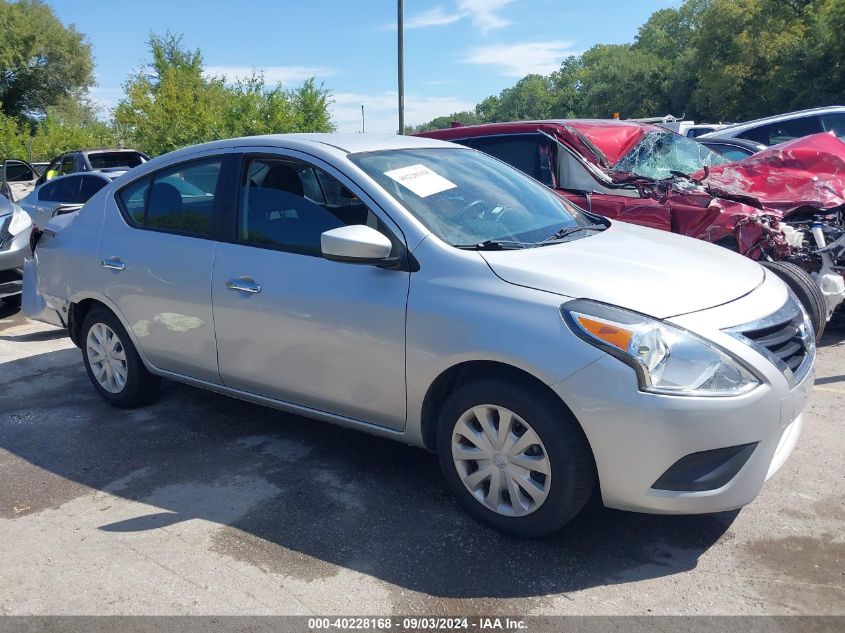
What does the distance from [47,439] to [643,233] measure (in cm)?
376

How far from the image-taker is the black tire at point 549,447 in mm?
2955

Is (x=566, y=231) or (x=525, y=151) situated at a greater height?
(x=525, y=151)

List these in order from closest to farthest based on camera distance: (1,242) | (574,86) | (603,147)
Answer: (603,147), (1,242), (574,86)

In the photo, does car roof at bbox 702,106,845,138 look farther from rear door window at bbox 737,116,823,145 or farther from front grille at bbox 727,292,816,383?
front grille at bbox 727,292,816,383

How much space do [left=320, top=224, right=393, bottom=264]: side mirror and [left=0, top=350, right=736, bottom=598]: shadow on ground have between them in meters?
1.20

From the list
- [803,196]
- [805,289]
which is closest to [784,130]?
[803,196]

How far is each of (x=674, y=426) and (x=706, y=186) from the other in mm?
3735

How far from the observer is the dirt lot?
9.42 feet

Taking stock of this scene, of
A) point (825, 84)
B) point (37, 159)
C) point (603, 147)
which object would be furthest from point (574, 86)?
point (603, 147)

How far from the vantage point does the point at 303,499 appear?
3688 mm

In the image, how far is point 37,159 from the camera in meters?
33.5

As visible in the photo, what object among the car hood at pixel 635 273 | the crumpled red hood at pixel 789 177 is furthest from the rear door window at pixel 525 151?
the car hood at pixel 635 273

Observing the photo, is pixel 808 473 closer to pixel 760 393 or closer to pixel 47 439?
pixel 760 393

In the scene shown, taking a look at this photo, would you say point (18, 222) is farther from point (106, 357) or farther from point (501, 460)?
point (501, 460)
